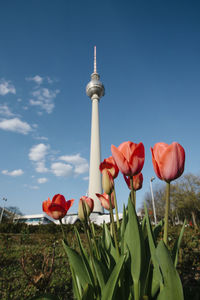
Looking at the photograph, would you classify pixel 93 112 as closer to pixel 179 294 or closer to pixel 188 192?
pixel 188 192

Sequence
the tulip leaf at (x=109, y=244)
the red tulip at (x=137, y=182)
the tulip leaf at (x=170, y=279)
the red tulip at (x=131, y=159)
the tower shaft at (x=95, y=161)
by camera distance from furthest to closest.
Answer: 1. the tower shaft at (x=95, y=161)
2. the red tulip at (x=137, y=182)
3. the tulip leaf at (x=109, y=244)
4. the red tulip at (x=131, y=159)
5. the tulip leaf at (x=170, y=279)

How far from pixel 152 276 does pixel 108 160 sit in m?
0.72

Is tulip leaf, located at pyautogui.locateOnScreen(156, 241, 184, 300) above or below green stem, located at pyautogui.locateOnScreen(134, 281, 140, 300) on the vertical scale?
above

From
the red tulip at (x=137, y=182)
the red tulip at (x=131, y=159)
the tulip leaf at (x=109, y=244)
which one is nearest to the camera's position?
the red tulip at (x=131, y=159)

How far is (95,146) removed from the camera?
101 ft

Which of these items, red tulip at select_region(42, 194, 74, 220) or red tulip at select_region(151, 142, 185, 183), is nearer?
red tulip at select_region(151, 142, 185, 183)

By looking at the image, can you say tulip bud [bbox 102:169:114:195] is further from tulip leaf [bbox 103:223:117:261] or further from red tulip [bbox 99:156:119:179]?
tulip leaf [bbox 103:223:117:261]

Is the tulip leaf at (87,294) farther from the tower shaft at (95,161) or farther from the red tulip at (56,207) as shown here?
the tower shaft at (95,161)

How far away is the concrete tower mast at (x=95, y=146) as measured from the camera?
27.6m

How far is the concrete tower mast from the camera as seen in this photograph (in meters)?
27.6

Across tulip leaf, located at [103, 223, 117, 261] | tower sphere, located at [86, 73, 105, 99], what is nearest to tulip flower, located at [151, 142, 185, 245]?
tulip leaf, located at [103, 223, 117, 261]

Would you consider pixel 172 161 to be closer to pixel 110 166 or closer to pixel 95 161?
pixel 110 166

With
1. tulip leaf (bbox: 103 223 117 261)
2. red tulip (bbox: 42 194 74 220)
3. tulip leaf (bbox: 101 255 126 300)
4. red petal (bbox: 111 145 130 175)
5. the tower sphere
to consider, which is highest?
the tower sphere

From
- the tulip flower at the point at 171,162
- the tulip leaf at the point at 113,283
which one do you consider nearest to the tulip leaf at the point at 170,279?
the tulip leaf at the point at 113,283
